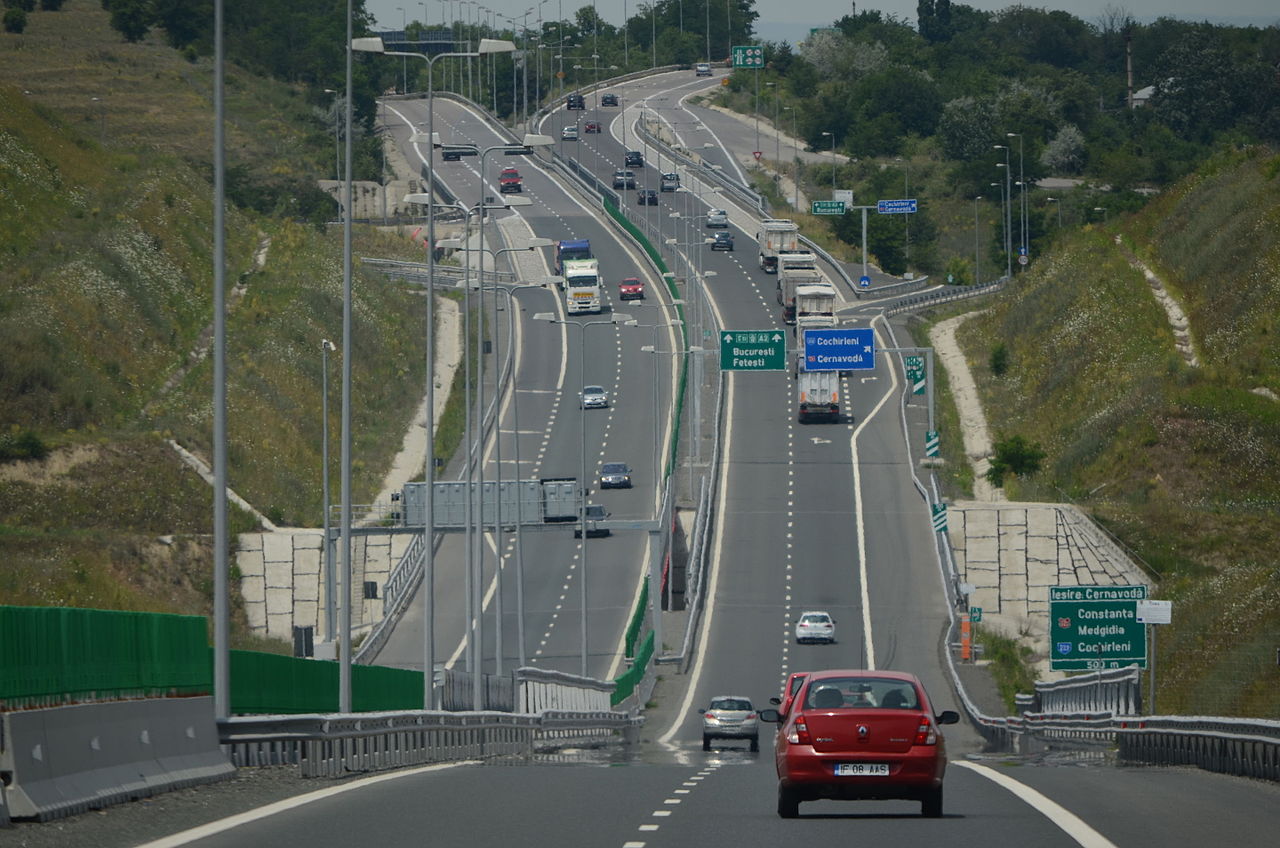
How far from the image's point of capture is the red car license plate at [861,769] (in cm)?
1889

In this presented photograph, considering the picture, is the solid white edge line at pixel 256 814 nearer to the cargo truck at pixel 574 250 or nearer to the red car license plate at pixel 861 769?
the red car license plate at pixel 861 769

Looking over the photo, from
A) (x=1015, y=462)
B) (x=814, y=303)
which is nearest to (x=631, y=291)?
(x=814, y=303)

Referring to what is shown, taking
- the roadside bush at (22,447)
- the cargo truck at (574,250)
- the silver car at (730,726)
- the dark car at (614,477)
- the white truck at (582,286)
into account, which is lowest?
the silver car at (730,726)

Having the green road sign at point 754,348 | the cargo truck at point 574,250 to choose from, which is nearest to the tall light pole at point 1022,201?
the cargo truck at point 574,250

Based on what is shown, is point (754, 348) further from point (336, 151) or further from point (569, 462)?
point (336, 151)

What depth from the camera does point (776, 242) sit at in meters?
139

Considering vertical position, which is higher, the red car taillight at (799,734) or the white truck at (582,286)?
the white truck at (582,286)

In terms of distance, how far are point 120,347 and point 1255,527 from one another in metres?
51.7

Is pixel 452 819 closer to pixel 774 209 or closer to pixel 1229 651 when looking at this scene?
pixel 1229 651

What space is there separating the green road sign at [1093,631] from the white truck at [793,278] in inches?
2779

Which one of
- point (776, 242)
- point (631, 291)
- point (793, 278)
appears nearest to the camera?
point (793, 278)

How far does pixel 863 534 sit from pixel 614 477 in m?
14.2

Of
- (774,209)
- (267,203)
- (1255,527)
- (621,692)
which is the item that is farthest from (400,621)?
(774,209)

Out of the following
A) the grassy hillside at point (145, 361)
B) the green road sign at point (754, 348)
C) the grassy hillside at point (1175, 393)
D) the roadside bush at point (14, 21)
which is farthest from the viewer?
the roadside bush at point (14, 21)
